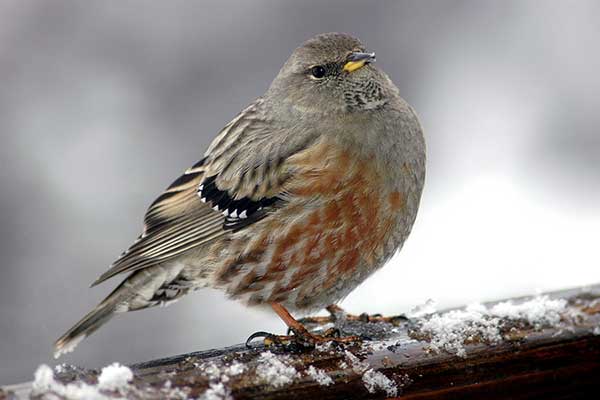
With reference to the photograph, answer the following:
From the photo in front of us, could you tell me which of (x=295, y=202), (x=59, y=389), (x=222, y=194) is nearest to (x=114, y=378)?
(x=59, y=389)

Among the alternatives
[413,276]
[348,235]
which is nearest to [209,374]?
[348,235]

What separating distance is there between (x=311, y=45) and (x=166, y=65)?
3.83 m

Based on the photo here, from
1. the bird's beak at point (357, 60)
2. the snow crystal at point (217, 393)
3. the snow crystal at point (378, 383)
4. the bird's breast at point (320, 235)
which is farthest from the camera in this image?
the bird's beak at point (357, 60)

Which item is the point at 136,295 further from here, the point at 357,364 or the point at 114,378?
the point at 114,378

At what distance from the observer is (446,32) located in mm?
A: 8391

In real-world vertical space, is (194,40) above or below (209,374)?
above

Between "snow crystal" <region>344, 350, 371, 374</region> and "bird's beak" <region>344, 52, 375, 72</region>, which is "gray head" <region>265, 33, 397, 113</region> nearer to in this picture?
"bird's beak" <region>344, 52, 375, 72</region>

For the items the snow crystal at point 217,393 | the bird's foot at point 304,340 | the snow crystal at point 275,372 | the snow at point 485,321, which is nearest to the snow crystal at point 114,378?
the snow crystal at point 217,393

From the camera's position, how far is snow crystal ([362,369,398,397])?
2691 mm

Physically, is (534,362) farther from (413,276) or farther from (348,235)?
(413,276)

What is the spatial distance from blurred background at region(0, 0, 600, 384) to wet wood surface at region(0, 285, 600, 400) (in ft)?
10.5

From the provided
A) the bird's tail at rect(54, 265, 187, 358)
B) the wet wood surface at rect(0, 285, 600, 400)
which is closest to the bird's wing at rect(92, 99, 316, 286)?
the bird's tail at rect(54, 265, 187, 358)

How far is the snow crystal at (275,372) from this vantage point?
2.58m

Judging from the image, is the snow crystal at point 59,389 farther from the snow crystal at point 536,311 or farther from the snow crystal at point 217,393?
the snow crystal at point 536,311
